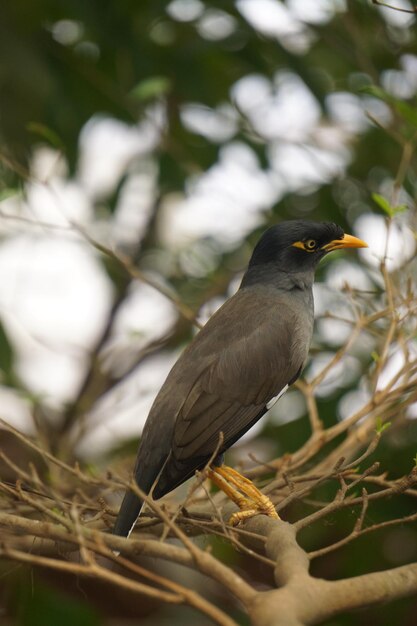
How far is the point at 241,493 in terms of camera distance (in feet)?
12.9

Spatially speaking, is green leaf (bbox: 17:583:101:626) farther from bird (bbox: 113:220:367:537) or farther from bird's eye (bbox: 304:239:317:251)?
bird's eye (bbox: 304:239:317:251)

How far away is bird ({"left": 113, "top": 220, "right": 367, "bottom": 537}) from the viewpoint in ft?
12.1

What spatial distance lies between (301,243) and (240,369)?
2.38ft

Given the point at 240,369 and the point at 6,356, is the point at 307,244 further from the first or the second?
the point at 6,356

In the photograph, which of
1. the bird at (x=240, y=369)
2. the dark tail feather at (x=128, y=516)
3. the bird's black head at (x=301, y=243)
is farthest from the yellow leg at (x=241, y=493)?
the bird's black head at (x=301, y=243)

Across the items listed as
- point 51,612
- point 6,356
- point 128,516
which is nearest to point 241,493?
point 128,516

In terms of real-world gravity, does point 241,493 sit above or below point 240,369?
below

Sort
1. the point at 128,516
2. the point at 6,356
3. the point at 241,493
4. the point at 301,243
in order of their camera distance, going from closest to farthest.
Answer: the point at 128,516, the point at 241,493, the point at 301,243, the point at 6,356

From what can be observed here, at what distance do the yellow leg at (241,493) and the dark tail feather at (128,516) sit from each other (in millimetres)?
372

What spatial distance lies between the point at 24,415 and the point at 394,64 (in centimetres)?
339

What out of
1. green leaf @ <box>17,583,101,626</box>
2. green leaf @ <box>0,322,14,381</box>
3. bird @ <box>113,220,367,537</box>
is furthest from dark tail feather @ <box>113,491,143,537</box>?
green leaf @ <box>0,322,14,381</box>

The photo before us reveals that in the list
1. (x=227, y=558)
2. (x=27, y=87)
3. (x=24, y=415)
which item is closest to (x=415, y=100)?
(x=27, y=87)

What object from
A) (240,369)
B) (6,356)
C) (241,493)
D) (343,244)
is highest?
(343,244)

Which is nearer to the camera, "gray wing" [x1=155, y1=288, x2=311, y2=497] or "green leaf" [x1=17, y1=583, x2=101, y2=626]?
"gray wing" [x1=155, y1=288, x2=311, y2=497]
